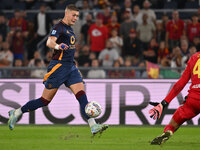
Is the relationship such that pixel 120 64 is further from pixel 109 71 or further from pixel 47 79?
pixel 47 79

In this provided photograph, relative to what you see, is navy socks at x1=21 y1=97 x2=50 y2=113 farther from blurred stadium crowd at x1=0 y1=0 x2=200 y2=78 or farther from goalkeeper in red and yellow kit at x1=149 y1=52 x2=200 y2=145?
blurred stadium crowd at x1=0 y1=0 x2=200 y2=78

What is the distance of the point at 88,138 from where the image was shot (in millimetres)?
8805

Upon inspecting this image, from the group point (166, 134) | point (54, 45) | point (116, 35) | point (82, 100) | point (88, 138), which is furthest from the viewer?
point (116, 35)

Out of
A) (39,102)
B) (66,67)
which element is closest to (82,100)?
(66,67)

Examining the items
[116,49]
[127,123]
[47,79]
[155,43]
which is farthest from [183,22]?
[47,79]

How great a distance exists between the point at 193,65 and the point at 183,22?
8245 mm

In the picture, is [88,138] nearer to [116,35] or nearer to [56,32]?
[56,32]

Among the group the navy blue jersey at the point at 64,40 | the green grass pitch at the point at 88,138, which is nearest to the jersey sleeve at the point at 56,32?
the navy blue jersey at the point at 64,40

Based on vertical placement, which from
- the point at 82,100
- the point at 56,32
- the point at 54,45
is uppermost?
the point at 56,32

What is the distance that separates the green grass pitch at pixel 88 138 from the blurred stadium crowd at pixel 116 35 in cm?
323

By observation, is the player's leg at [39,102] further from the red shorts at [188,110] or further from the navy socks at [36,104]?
the red shorts at [188,110]

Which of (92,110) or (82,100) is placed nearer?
(92,110)

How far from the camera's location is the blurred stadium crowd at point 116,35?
46.8ft

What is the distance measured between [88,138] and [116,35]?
6.69m
